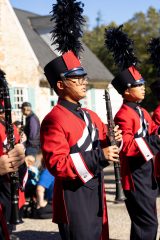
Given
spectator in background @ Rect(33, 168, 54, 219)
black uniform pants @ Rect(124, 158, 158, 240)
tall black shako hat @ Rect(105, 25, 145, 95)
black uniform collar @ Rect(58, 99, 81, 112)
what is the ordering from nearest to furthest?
black uniform collar @ Rect(58, 99, 81, 112), black uniform pants @ Rect(124, 158, 158, 240), tall black shako hat @ Rect(105, 25, 145, 95), spectator in background @ Rect(33, 168, 54, 219)

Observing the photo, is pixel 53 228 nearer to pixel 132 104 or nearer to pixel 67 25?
pixel 132 104

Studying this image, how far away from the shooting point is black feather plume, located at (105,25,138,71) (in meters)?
5.36

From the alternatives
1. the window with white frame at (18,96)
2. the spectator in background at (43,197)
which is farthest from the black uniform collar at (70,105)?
the window with white frame at (18,96)

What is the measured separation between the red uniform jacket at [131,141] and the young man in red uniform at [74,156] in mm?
746

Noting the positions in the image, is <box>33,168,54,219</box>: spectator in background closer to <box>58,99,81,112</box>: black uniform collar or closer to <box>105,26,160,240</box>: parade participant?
<box>105,26,160,240</box>: parade participant

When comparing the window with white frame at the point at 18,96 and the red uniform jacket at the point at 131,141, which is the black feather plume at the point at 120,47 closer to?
the red uniform jacket at the point at 131,141

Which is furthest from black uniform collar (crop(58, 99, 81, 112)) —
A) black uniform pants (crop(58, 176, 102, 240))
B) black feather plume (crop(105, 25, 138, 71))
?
black feather plume (crop(105, 25, 138, 71))

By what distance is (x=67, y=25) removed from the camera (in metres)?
4.44

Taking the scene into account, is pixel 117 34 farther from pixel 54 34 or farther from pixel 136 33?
pixel 136 33

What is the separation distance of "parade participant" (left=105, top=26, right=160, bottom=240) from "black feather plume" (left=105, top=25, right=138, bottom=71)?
38 cm

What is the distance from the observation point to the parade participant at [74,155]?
3330mm

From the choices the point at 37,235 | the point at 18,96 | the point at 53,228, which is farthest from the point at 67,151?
the point at 18,96

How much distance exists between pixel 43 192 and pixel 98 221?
391 cm

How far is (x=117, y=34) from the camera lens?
17.9 feet
